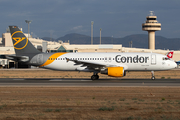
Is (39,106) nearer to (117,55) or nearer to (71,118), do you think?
(71,118)

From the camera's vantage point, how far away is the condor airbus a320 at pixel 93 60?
35406 millimetres

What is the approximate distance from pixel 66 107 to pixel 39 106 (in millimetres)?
1818

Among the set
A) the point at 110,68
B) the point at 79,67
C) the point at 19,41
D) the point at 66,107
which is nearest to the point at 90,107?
the point at 66,107

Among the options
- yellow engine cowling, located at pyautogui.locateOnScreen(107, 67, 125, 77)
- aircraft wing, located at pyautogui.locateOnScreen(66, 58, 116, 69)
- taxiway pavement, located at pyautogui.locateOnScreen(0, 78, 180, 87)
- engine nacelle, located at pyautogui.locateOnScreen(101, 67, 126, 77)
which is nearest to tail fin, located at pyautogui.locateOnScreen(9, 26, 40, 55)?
taxiway pavement, located at pyautogui.locateOnScreen(0, 78, 180, 87)

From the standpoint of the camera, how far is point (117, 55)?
36281 mm

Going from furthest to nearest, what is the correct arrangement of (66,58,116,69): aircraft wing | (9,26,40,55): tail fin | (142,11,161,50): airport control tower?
(142,11,161,50): airport control tower < (9,26,40,55): tail fin < (66,58,116,69): aircraft wing

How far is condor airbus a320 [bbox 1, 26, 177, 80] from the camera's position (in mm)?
35406

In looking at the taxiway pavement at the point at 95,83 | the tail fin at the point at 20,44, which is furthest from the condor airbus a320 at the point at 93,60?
the taxiway pavement at the point at 95,83

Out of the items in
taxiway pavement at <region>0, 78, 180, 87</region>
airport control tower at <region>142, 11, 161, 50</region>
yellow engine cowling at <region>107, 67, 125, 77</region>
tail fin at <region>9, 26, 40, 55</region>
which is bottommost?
taxiway pavement at <region>0, 78, 180, 87</region>

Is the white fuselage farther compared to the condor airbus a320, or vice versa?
the white fuselage

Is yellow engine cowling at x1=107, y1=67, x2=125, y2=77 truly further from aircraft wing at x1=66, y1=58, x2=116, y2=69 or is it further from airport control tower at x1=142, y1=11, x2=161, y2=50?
airport control tower at x1=142, y1=11, x2=161, y2=50

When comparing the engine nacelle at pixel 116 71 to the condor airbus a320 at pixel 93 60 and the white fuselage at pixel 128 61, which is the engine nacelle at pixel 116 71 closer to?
the condor airbus a320 at pixel 93 60

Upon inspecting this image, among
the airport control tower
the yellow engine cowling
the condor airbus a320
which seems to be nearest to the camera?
the yellow engine cowling

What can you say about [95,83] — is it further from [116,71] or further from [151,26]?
[151,26]
